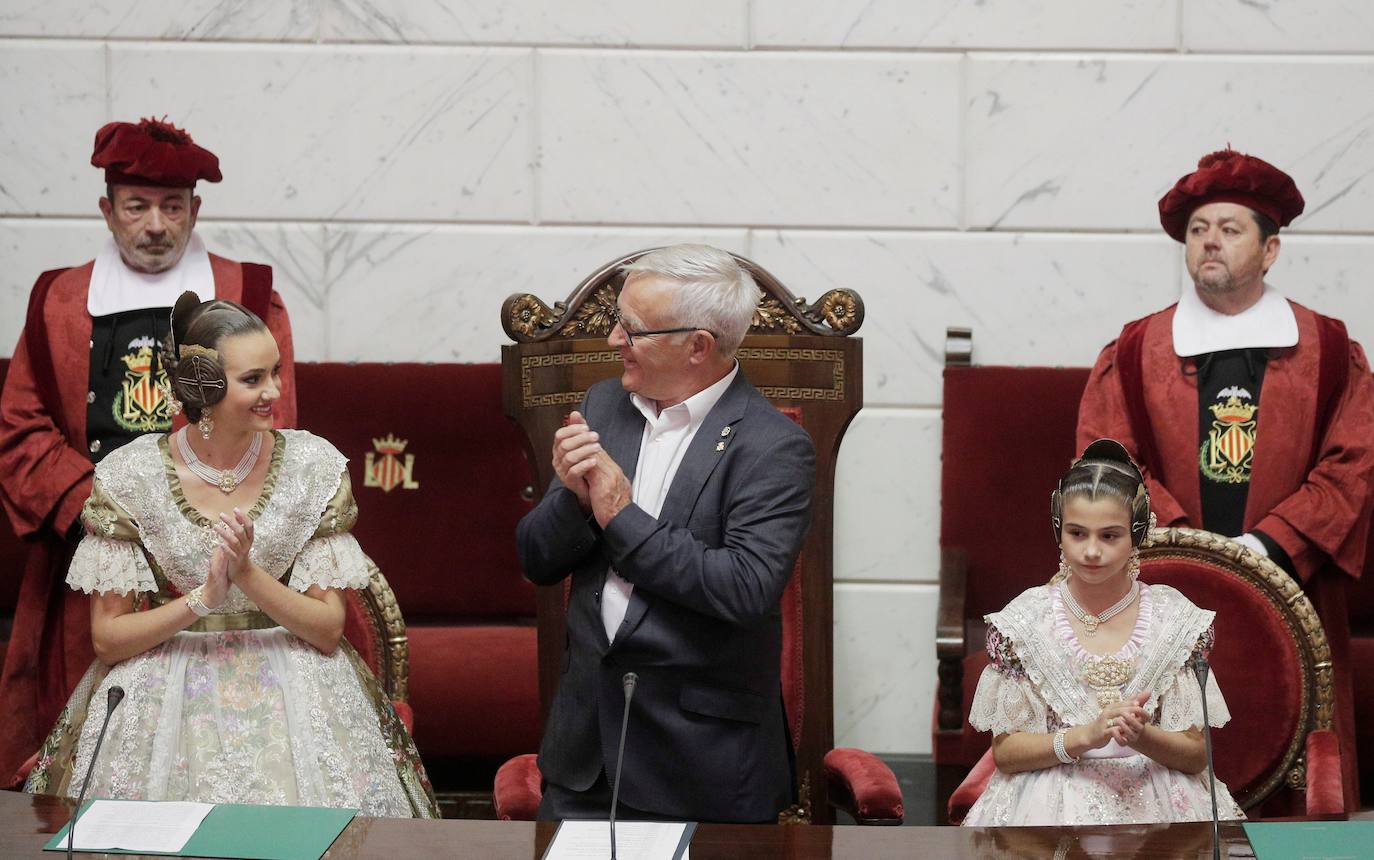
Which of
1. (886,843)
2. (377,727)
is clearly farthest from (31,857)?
(886,843)

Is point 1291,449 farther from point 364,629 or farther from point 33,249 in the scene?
point 33,249

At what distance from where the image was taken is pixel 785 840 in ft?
7.47

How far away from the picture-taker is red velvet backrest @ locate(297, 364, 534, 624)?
4449 millimetres

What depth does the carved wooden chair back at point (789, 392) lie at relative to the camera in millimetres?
3154

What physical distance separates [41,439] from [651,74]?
6.05 ft

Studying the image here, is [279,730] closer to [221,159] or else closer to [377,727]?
[377,727]

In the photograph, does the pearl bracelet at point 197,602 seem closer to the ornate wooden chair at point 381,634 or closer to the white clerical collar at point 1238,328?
the ornate wooden chair at point 381,634

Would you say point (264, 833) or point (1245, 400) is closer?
point (264, 833)

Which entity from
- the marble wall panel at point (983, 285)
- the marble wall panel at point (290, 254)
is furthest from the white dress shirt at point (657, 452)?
the marble wall panel at point (290, 254)

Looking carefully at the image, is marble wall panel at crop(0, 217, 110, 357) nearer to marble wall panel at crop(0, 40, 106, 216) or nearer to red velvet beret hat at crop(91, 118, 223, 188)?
marble wall panel at crop(0, 40, 106, 216)

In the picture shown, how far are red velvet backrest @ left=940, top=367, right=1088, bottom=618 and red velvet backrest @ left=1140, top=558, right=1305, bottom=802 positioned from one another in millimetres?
1315

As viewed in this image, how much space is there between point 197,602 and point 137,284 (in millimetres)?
1455

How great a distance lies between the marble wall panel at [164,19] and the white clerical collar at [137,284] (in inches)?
36.2

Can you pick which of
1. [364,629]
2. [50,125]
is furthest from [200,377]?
[50,125]
